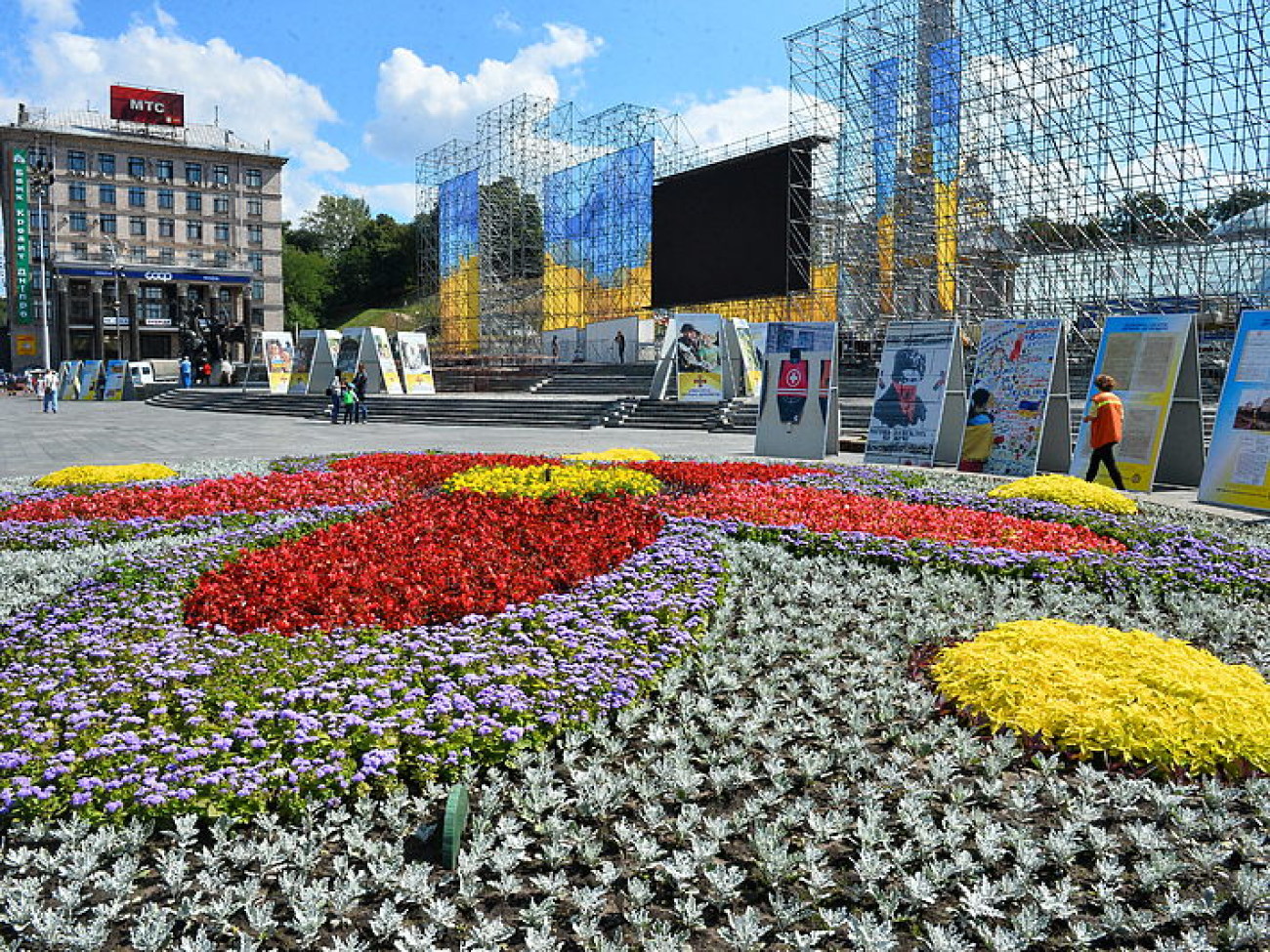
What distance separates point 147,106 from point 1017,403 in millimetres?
81103

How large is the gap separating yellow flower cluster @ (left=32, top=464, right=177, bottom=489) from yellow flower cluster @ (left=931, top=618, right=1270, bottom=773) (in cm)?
1056

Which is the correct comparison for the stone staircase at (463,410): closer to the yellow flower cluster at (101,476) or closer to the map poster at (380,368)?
the map poster at (380,368)

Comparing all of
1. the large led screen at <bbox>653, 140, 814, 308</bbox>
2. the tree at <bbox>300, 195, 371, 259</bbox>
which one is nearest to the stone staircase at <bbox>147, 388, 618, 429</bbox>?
the large led screen at <bbox>653, 140, 814, 308</bbox>

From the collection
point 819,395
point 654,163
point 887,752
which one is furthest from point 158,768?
point 654,163

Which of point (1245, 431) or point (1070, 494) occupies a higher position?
point (1245, 431)

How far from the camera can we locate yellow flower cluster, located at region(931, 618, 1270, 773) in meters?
3.91

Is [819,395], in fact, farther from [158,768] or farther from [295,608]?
[158,768]

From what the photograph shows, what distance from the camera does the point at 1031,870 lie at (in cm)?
322

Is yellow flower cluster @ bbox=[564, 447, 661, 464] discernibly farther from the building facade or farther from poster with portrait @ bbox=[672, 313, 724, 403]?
the building facade

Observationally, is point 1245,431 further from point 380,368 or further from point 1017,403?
point 380,368

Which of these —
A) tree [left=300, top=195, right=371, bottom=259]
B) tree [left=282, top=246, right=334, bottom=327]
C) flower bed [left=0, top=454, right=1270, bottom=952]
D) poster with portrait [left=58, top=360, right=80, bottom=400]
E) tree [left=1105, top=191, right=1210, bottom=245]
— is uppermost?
tree [left=300, top=195, right=371, bottom=259]

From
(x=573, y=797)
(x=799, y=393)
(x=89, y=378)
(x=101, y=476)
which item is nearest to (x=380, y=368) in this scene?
(x=799, y=393)

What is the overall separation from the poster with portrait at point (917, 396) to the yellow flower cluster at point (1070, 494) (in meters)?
5.08

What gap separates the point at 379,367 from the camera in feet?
108
